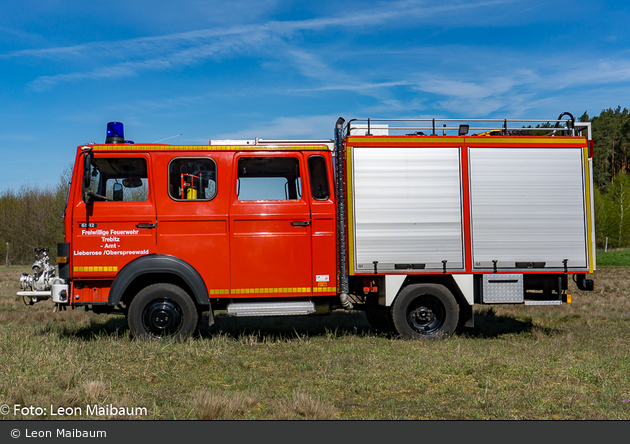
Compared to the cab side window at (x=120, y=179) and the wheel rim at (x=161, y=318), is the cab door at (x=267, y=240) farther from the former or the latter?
the cab side window at (x=120, y=179)

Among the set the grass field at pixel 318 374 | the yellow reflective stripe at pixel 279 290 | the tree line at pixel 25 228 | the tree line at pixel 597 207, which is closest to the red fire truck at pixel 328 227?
the yellow reflective stripe at pixel 279 290

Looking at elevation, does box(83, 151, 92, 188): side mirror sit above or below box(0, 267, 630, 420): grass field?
above

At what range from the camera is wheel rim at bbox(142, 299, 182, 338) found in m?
7.07

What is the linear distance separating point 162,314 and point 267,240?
1.80 meters

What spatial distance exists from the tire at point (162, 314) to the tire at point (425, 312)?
3006mm

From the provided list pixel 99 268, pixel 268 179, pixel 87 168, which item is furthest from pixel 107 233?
pixel 268 179

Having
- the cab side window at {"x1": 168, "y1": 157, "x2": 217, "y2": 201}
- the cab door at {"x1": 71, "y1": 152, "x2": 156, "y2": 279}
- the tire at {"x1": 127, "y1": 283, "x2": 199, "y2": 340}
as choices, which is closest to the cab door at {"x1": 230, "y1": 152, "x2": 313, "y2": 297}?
the cab side window at {"x1": 168, "y1": 157, "x2": 217, "y2": 201}

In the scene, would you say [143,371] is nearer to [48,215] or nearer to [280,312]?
[280,312]

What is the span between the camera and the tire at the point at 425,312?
7512mm

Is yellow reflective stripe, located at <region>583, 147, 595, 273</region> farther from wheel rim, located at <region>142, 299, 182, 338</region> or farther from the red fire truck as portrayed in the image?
wheel rim, located at <region>142, 299, 182, 338</region>

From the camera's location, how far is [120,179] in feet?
23.7

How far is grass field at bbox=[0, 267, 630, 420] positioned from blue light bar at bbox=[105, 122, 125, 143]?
9.48ft

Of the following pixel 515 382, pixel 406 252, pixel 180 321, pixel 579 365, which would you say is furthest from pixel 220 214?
pixel 579 365

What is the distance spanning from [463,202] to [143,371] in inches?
195
